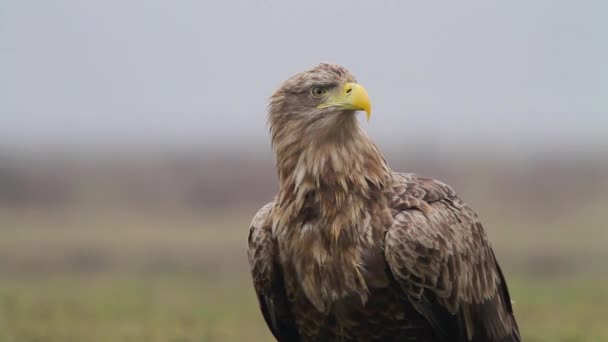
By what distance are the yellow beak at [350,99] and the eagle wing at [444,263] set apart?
75 cm

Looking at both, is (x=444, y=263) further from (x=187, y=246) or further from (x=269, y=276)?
(x=187, y=246)

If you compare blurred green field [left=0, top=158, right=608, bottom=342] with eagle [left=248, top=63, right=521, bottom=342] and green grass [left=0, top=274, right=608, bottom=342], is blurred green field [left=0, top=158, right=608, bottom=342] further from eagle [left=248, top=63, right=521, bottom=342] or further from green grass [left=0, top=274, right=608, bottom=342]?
eagle [left=248, top=63, right=521, bottom=342]

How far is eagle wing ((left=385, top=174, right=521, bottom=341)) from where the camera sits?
7.32m

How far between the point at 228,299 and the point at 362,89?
36.5 ft

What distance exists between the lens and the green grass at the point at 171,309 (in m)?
12.3

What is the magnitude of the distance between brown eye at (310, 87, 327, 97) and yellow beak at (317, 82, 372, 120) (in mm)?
65

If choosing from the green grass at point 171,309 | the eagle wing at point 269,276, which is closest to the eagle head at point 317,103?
the eagle wing at point 269,276

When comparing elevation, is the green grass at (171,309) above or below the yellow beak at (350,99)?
below

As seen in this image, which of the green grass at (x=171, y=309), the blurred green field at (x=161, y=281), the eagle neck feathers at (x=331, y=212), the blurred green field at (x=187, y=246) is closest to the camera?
the eagle neck feathers at (x=331, y=212)

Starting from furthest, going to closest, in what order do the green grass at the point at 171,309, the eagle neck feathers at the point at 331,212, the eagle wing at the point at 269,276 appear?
the green grass at the point at 171,309 < the eagle wing at the point at 269,276 < the eagle neck feathers at the point at 331,212

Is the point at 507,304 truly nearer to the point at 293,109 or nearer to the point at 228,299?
the point at 293,109

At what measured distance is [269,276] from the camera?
7.82 m

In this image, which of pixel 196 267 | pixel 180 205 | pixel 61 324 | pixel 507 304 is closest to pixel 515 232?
pixel 196 267

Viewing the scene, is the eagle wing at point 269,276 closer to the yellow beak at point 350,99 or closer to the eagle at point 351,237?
the eagle at point 351,237
